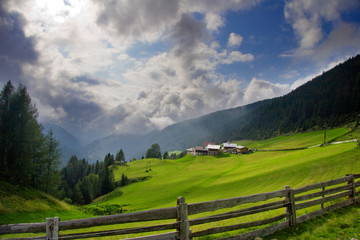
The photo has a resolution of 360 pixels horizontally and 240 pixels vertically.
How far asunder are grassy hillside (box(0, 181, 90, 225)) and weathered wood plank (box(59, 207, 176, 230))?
76.6 feet

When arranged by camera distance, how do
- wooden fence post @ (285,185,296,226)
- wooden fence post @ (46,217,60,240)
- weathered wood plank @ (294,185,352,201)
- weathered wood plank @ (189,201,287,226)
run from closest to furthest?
wooden fence post @ (46,217,60,240), weathered wood plank @ (189,201,287,226), wooden fence post @ (285,185,296,226), weathered wood plank @ (294,185,352,201)

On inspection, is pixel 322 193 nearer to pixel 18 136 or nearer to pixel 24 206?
pixel 24 206

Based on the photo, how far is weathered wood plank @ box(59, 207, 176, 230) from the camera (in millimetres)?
7156

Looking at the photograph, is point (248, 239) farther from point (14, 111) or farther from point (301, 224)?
point (14, 111)

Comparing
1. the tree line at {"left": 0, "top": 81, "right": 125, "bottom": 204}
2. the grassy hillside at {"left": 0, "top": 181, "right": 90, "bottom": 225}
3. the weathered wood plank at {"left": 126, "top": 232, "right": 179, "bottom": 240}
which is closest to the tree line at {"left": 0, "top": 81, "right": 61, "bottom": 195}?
the tree line at {"left": 0, "top": 81, "right": 125, "bottom": 204}

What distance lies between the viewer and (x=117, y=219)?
7.41m

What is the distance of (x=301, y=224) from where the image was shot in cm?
1102

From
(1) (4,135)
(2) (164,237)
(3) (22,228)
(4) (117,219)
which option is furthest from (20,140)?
(2) (164,237)

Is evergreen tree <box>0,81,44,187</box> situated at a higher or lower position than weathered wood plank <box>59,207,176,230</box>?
higher

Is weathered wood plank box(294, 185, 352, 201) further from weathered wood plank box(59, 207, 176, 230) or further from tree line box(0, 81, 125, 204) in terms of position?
tree line box(0, 81, 125, 204)

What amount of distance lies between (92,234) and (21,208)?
91.7 feet

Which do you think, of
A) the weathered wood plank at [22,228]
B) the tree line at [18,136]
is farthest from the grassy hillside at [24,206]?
the weathered wood plank at [22,228]

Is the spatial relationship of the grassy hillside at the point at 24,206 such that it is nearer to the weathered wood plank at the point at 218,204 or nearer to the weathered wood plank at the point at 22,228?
the weathered wood plank at the point at 22,228

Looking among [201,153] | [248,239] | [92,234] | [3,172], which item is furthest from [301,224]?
[201,153]
